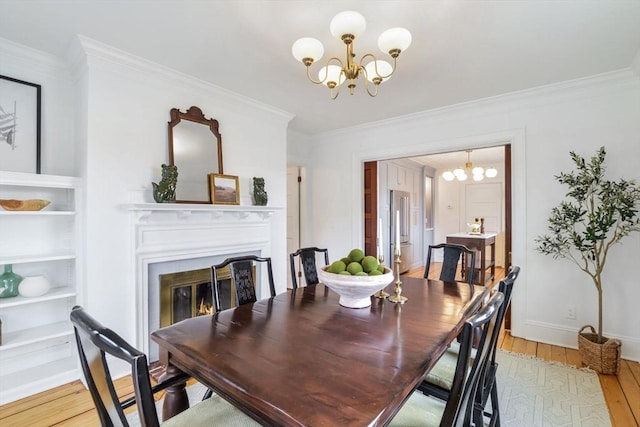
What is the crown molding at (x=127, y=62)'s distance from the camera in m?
2.26

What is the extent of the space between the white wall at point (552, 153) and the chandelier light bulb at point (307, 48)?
1774 mm

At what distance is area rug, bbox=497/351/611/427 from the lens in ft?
6.43

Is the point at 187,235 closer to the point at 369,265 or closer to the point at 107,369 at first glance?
the point at 369,265

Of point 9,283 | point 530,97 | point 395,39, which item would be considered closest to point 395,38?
point 395,39

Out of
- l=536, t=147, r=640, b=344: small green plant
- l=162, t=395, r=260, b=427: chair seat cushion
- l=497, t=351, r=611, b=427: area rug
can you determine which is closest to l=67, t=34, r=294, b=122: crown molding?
l=162, t=395, r=260, b=427: chair seat cushion

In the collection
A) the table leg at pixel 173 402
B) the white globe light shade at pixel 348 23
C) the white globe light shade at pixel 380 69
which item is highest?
the white globe light shade at pixel 348 23

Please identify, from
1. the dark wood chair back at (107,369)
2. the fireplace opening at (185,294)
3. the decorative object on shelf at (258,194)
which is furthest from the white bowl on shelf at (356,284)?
the decorative object on shelf at (258,194)

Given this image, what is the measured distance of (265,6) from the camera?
6.14 feet

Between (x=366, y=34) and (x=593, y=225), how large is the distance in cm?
236

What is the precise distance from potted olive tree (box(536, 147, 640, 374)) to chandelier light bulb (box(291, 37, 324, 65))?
2.44 metres

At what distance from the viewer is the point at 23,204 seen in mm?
2174

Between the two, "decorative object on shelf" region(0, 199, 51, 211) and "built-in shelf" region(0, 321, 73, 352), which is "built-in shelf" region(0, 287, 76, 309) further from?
"decorative object on shelf" region(0, 199, 51, 211)

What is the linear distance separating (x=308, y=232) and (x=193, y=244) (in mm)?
2309

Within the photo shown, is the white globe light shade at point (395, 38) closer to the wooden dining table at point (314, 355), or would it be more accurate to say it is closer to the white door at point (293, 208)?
the wooden dining table at point (314, 355)
